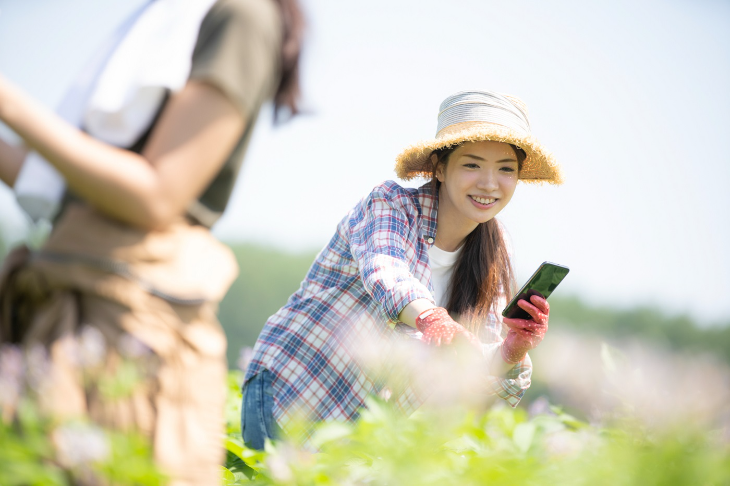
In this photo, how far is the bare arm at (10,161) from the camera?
1.18 meters

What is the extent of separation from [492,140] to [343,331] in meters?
0.89

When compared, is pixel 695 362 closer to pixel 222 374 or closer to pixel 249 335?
pixel 222 374

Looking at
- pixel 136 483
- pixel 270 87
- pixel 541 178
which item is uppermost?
pixel 541 178

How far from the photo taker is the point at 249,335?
574 inches

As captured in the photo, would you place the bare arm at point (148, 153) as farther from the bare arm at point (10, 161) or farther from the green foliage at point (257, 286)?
the green foliage at point (257, 286)

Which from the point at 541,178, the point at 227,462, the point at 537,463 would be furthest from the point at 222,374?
the point at 541,178

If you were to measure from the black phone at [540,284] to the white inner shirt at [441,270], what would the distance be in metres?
0.41

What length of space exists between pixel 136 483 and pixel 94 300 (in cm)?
29

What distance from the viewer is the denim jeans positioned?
7.39ft

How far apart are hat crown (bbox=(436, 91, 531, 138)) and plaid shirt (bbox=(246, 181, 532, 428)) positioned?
0.39 meters

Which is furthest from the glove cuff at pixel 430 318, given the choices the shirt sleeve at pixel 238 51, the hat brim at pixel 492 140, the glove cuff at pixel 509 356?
the shirt sleeve at pixel 238 51

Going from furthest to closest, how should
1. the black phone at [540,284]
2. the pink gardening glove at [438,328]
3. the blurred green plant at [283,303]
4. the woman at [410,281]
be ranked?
the blurred green plant at [283,303]
the woman at [410,281]
the black phone at [540,284]
the pink gardening glove at [438,328]

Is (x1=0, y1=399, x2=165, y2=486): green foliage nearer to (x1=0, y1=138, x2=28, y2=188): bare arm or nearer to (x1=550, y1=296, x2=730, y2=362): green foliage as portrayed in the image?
(x1=0, y1=138, x2=28, y2=188): bare arm

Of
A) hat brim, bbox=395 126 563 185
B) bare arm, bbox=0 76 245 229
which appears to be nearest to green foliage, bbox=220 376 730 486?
bare arm, bbox=0 76 245 229
